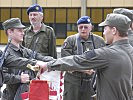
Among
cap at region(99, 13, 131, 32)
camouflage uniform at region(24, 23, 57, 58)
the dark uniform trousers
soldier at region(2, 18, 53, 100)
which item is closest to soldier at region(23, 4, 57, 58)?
camouflage uniform at region(24, 23, 57, 58)

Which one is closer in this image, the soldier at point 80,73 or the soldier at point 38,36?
the soldier at point 80,73

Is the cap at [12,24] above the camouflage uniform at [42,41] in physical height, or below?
above

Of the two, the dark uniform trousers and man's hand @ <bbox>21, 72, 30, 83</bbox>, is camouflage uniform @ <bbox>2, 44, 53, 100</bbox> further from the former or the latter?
the dark uniform trousers

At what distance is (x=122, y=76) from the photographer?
16.1 feet

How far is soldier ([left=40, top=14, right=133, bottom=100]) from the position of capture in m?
4.89

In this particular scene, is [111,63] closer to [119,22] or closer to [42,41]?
[119,22]

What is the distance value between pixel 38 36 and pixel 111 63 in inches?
139

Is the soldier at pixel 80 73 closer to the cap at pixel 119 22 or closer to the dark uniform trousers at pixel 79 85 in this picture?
the dark uniform trousers at pixel 79 85

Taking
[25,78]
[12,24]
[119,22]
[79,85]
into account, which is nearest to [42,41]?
[79,85]

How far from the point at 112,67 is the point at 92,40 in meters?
3.15

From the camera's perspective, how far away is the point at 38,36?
8203mm

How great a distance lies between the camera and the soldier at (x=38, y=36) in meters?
8.09

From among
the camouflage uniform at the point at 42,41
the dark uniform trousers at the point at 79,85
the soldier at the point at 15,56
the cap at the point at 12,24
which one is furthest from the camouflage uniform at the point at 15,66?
the camouflage uniform at the point at 42,41

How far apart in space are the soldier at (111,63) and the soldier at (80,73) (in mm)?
2508
